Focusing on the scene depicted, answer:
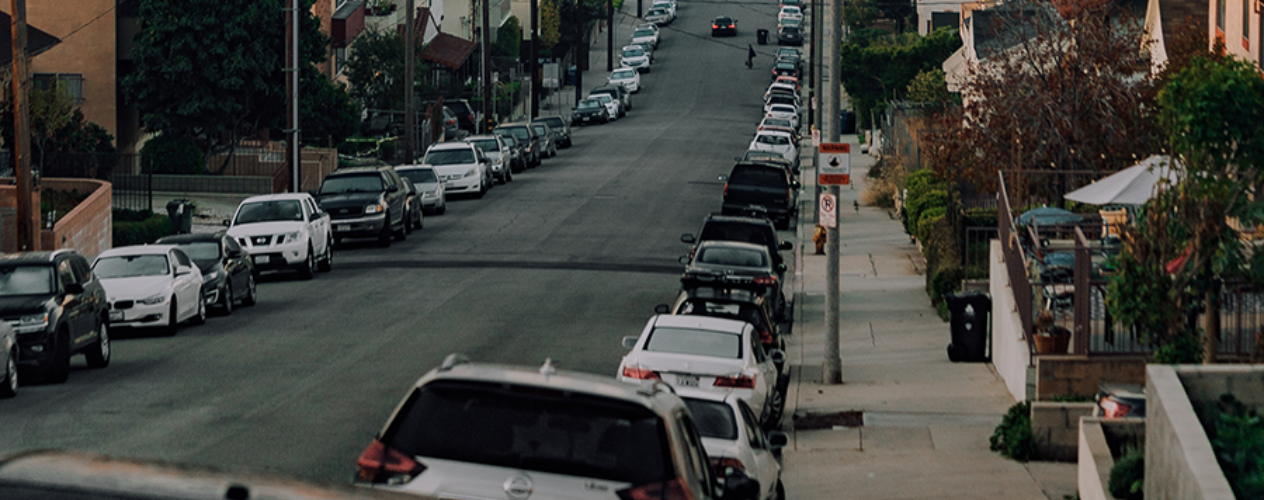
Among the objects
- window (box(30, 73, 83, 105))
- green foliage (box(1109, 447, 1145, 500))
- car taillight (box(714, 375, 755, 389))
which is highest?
window (box(30, 73, 83, 105))

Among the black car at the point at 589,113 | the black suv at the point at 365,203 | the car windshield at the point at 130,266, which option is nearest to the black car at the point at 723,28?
the black car at the point at 589,113

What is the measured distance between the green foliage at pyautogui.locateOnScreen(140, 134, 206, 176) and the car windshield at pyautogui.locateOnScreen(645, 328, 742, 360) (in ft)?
100

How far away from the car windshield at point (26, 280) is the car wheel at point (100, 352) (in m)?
0.87

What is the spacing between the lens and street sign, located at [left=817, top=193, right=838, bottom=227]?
22328 millimetres

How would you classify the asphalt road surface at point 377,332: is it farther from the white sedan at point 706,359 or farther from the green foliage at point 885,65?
the green foliage at point 885,65

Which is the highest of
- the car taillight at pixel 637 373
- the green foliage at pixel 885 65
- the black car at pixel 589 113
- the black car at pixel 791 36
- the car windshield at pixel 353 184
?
the black car at pixel 791 36

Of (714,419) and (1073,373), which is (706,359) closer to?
(714,419)

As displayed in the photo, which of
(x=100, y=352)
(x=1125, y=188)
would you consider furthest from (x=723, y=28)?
(x=100, y=352)

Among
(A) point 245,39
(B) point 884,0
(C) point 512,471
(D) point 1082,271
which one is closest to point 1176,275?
(D) point 1082,271

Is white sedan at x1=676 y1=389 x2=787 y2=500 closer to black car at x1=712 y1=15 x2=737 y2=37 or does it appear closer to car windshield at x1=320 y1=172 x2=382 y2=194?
car windshield at x1=320 y1=172 x2=382 y2=194

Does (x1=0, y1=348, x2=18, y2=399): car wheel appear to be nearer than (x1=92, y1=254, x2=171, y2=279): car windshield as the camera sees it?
Yes

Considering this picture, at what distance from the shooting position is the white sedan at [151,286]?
918 inches

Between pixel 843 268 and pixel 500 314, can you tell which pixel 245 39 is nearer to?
pixel 843 268

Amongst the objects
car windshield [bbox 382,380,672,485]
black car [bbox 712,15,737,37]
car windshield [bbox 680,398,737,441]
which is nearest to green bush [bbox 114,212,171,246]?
car windshield [bbox 680,398,737,441]
